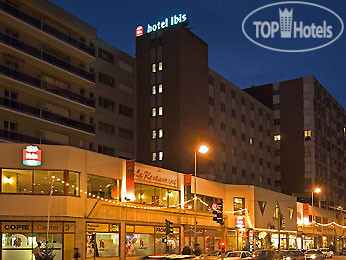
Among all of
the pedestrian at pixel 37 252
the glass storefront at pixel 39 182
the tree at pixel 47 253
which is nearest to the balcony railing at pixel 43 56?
the glass storefront at pixel 39 182

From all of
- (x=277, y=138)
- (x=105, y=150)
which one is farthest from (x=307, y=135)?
(x=105, y=150)

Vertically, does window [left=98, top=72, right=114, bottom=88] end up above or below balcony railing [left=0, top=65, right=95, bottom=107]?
above

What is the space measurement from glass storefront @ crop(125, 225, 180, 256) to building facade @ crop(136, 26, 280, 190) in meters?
17.3

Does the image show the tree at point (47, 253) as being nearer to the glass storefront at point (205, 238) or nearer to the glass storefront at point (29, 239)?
the glass storefront at point (29, 239)

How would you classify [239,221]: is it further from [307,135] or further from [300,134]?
[300,134]

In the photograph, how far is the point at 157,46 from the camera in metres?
72.6

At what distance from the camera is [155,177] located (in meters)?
48.3

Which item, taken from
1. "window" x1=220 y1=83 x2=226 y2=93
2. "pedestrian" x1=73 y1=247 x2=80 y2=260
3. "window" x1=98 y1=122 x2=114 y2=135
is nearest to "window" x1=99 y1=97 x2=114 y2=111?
"window" x1=98 y1=122 x2=114 y2=135

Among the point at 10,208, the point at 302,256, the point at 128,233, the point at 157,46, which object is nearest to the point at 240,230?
the point at 302,256

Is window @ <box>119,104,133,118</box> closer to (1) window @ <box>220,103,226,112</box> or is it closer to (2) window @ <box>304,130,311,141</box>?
(1) window @ <box>220,103,226,112</box>

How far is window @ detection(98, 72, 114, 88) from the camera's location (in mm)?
65137

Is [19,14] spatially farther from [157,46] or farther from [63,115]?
[157,46]

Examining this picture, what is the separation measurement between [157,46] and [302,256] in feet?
118

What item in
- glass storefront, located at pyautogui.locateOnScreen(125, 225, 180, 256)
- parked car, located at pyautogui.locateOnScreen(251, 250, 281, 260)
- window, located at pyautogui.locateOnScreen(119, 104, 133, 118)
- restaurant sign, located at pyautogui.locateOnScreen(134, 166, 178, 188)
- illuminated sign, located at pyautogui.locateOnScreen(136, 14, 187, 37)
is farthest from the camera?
illuminated sign, located at pyautogui.locateOnScreen(136, 14, 187, 37)
